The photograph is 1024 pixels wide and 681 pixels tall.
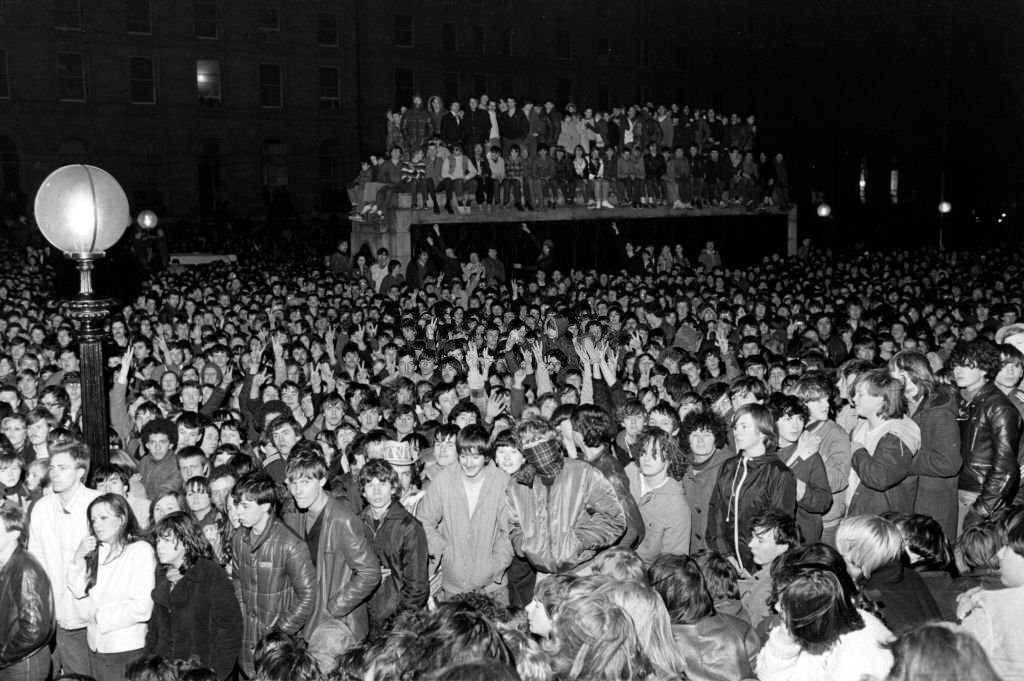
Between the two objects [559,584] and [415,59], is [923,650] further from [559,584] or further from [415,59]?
[415,59]

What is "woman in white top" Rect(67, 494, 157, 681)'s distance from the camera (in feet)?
18.0

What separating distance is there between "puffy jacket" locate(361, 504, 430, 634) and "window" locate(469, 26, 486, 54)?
146ft

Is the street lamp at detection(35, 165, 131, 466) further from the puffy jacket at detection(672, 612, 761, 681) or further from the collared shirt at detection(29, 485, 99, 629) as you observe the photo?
the puffy jacket at detection(672, 612, 761, 681)

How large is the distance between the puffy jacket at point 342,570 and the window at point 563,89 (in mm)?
47104

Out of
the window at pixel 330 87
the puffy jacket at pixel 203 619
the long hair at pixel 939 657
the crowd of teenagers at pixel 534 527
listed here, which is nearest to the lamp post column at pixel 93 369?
the crowd of teenagers at pixel 534 527

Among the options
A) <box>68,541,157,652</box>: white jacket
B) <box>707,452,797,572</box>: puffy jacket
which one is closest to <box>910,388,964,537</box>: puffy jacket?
<box>707,452,797,572</box>: puffy jacket

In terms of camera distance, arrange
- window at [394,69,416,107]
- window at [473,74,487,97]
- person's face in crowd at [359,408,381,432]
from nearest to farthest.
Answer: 1. person's face in crowd at [359,408,381,432]
2. window at [394,69,416,107]
3. window at [473,74,487,97]

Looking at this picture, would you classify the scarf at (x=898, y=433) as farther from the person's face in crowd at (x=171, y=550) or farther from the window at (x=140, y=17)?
the window at (x=140, y=17)

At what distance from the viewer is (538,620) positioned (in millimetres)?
4430

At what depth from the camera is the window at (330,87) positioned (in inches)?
1805

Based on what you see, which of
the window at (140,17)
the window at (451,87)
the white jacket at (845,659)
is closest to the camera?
the white jacket at (845,659)

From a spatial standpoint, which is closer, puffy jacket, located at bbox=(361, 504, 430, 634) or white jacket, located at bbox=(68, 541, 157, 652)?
white jacket, located at bbox=(68, 541, 157, 652)

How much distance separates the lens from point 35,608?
5.14m

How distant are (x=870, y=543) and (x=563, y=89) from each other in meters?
48.4
